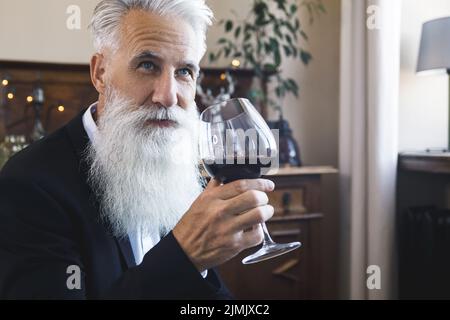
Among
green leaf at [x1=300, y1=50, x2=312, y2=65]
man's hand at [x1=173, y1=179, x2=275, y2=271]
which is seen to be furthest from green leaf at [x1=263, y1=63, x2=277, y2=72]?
man's hand at [x1=173, y1=179, x2=275, y2=271]

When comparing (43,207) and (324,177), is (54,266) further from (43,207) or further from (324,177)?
(324,177)

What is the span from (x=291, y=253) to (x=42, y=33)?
101cm

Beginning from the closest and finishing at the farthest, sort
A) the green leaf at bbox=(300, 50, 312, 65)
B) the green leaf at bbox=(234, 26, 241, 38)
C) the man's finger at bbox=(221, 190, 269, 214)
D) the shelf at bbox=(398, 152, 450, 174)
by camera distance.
Answer: the man's finger at bbox=(221, 190, 269, 214)
the shelf at bbox=(398, 152, 450, 174)
the green leaf at bbox=(234, 26, 241, 38)
the green leaf at bbox=(300, 50, 312, 65)

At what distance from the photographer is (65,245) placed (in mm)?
502

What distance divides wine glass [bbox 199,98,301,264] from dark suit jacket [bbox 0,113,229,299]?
0.29 feet

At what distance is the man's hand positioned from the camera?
0.42 m

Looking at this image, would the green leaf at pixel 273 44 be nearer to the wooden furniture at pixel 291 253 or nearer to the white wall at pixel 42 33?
the wooden furniture at pixel 291 253

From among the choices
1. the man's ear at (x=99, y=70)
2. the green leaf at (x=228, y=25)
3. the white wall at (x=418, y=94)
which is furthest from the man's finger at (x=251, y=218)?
the white wall at (x=418, y=94)

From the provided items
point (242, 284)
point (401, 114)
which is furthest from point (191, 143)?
point (401, 114)

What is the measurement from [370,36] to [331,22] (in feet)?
1.52

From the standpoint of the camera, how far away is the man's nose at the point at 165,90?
1.74 feet

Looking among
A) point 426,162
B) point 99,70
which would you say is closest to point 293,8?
point 426,162

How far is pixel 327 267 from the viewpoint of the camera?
6.07ft

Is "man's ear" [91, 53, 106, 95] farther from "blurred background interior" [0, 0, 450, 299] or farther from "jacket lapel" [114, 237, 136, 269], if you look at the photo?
"blurred background interior" [0, 0, 450, 299]
